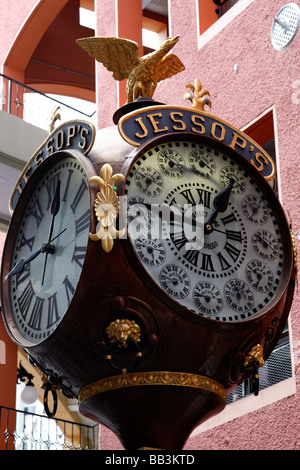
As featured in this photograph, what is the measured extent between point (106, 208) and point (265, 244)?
1.89 ft

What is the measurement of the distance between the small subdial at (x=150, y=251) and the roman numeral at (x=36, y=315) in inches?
15.6

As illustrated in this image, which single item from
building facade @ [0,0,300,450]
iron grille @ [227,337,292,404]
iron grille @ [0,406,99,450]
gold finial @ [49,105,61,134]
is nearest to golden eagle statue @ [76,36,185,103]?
gold finial @ [49,105,61,134]

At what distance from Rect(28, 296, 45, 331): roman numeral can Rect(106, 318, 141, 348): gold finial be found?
0.36 m

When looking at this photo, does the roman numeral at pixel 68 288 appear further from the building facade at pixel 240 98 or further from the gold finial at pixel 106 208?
the building facade at pixel 240 98

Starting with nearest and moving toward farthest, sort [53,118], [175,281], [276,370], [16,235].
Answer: [175,281], [16,235], [53,118], [276,370]

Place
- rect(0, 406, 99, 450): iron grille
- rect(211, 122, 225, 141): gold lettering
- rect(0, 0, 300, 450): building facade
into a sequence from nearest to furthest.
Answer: rect(211, 122, 225, 141): gold lettering → rect(0, 0, 300, 450): building facade → rect(0, 406, 99, 450): iron grille

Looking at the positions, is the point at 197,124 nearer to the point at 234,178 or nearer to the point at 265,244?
the point at 234,178

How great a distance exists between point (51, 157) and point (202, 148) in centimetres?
51

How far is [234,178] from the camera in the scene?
3186 millimetres

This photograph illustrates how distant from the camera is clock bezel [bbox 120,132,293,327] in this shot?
9.25 ft

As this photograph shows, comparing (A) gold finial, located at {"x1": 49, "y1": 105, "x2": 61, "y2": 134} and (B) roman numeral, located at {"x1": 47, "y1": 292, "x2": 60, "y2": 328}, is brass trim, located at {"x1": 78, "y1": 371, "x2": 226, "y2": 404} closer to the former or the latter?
(B) roman numeral, located at {"x1": 47, "y1": 292, "x2": 60, "y2": 328}

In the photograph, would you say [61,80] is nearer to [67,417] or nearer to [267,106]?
[67,417]

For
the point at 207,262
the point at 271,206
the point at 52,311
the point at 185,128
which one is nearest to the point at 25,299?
the point at 52,311

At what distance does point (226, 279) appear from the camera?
299cm
